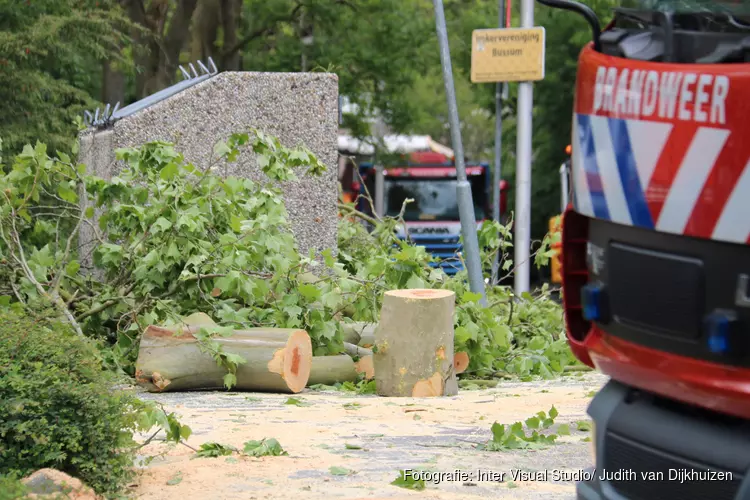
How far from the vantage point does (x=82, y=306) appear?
8680mm

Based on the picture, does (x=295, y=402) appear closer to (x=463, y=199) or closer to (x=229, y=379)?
(x=229, y=379)

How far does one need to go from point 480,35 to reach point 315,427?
8.99 meters

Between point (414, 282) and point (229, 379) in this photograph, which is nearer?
point (229, 379)

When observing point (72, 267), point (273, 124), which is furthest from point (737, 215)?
point (273, 124)

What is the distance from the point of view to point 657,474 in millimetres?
3660

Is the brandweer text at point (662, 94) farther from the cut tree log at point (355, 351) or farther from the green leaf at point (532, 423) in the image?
the cut tree log at point (355, 351)

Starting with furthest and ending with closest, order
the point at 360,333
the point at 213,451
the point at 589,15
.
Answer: the point at 360,333 → the point at 213,451 → the point at 589,15

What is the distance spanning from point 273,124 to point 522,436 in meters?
5.82

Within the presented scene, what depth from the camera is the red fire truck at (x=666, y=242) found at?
3.32 m

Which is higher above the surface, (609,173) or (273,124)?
(609,173)

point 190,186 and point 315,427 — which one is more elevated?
point 190,186

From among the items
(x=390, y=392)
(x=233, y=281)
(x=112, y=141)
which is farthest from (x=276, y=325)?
(x=112, y=141)

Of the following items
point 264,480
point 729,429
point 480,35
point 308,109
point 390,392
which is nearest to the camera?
point 729,429

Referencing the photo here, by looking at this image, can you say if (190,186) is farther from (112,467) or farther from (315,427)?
(112,467)
